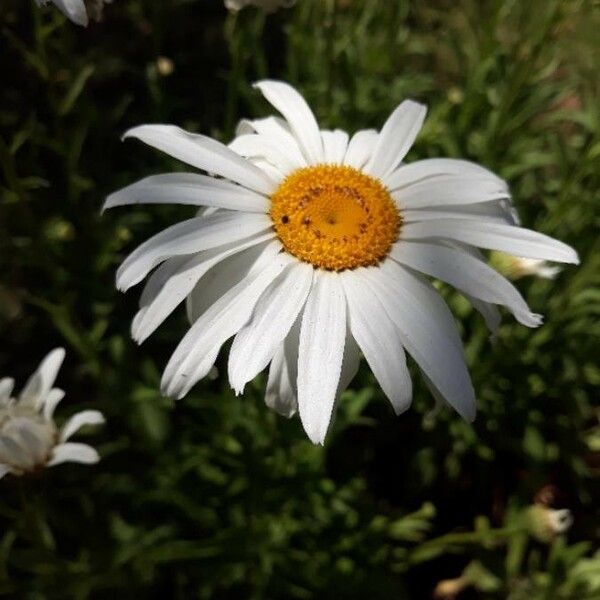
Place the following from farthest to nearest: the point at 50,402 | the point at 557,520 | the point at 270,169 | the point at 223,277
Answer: the point at 557,520
the point at 50,402
the point at 270,169
the point at 223,277

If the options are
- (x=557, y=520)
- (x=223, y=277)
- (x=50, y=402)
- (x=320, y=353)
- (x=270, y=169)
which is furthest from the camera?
(x=557, y=520)

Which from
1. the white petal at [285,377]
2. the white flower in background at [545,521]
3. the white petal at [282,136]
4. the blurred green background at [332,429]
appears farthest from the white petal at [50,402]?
the white flower in background at [545,521]

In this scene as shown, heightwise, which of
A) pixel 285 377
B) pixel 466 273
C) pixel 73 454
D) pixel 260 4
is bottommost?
pixel 73 454

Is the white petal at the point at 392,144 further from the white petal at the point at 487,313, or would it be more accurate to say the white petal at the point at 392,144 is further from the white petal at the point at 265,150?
the white petal at the point at 487,313

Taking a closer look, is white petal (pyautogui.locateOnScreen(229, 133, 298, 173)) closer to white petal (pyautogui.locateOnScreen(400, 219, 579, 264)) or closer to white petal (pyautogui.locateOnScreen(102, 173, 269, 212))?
white petal (pyautogui.locateOnScreen(102, 173, 269, 212))

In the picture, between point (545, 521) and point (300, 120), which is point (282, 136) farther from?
point (545, 521)

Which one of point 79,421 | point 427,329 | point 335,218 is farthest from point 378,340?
point 79,421

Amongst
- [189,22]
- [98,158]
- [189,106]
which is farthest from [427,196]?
[189,22]
